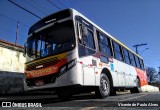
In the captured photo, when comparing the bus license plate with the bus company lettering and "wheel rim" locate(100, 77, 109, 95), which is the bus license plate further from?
"wheel rim" locate(100, 77, 109, 95)

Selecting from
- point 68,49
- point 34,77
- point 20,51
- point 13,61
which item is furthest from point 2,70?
point 68,49

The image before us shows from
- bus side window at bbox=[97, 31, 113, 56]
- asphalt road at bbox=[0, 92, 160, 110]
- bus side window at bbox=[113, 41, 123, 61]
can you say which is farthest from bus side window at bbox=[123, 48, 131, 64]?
asphalt road at bbox=[0, 92, 160, 110]

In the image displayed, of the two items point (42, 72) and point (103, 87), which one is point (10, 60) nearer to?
point (103, 87)

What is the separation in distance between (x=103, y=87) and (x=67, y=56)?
2.67 metres

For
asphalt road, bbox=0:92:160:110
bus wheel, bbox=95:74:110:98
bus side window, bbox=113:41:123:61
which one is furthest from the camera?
bus side window, bbox=113:41:123:61

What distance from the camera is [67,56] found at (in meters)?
7.30

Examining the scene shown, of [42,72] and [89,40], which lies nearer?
[42,72]

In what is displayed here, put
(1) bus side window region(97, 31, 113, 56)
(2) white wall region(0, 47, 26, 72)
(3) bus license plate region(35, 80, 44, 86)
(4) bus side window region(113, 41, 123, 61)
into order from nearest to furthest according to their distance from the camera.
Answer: (3) bus license plate region(35, 80, 44, 86) < (1) bus side window region(97, 31, 113, 56) < (4) bus side window region(113, 41, 123, 61) < (2) white wall region(0, 47, 26, 72)

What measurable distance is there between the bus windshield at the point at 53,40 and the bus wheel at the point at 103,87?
2334 millimetres

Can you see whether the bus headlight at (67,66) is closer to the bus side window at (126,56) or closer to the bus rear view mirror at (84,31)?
the bus rear view mirror at (84,31)

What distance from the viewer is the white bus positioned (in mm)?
7281

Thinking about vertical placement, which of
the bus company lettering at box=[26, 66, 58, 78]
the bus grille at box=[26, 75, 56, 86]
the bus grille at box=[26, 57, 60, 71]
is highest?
the bus grille at box=[26, 57, 60, 71]

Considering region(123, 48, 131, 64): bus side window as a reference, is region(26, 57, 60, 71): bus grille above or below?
below

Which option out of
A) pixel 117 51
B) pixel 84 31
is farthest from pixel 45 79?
pixel 117 51
